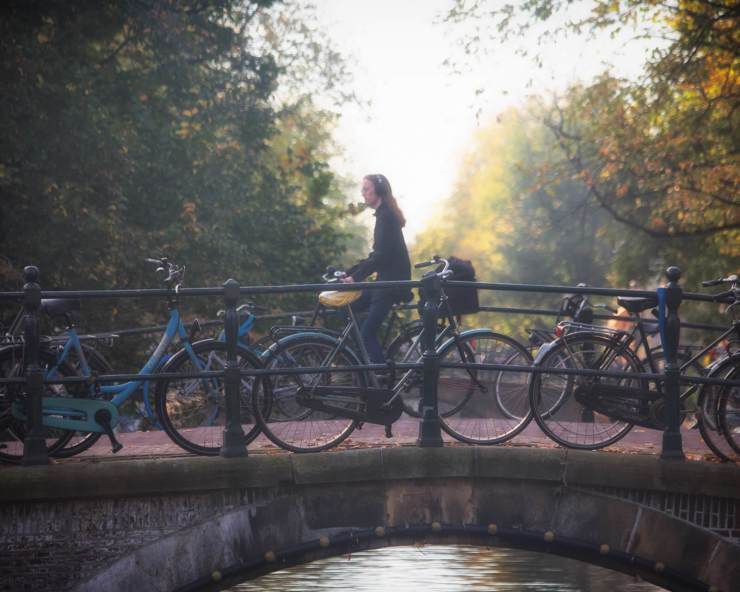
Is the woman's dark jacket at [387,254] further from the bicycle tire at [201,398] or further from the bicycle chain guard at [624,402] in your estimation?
the bicycle chain guard at [624,402]

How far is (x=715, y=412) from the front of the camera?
7910 mm

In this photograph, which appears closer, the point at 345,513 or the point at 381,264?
the point at 345,513

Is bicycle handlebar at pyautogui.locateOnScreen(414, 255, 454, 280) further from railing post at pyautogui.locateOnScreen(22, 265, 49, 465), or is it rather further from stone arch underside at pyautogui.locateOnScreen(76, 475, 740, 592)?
railing post at pyautogui.locateOnScreen(22, 265, 49, 465)

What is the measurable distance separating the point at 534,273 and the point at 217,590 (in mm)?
36679

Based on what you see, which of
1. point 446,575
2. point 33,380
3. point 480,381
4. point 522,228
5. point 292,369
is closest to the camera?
point 33,380

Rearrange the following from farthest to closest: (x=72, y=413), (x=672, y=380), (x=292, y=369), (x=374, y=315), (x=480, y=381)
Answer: (x=480, y=381) < (x=374, y=315) < (x=672, y=380) < (x=72, y=413) < (x=292, y=369)

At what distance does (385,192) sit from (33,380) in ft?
9.14

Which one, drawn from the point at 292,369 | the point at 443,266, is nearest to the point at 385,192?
the point at 443,266

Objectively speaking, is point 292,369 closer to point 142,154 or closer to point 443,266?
point 443,266

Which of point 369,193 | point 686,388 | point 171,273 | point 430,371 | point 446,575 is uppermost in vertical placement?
point 369,193

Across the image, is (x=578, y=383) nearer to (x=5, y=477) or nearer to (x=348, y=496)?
(x=348, y=496)

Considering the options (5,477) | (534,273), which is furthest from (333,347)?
(534,273)

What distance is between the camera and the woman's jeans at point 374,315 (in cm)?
845

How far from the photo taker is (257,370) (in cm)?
738
